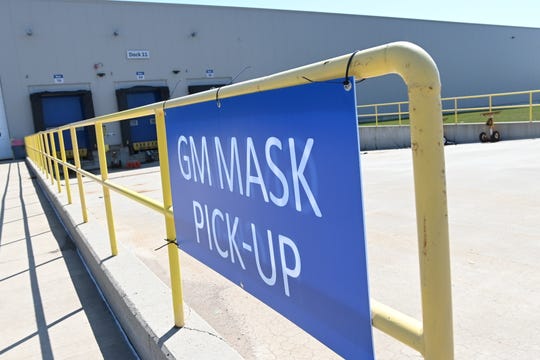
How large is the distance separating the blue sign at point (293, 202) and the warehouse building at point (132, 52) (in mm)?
15205

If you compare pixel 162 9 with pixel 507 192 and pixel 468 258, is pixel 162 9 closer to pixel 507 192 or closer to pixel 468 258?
pixel 507 192

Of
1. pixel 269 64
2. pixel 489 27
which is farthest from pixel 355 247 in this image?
pixel 489 27

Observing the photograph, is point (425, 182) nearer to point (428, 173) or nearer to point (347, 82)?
point (428, 173)

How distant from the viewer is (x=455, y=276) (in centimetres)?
348

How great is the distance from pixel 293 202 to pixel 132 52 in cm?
2342

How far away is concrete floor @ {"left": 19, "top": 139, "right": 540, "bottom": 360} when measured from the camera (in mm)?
2600

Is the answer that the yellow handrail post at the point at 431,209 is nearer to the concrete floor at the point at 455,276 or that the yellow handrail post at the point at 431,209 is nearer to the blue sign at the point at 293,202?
the blue sign at the point at 293,202

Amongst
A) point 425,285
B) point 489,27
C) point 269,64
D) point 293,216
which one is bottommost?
point 425,285

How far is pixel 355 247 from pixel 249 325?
6.77 feet

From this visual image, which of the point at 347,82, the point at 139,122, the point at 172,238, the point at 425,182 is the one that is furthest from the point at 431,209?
the point at 139,122

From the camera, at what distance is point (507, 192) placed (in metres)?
6.38

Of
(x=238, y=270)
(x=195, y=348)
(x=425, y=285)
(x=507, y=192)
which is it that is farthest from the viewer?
(x=507, y=192)

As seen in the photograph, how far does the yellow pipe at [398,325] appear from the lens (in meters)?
1.10

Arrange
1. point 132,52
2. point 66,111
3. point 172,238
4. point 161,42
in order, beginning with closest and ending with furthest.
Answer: point 172,238
point 66,111
point 132,52
point 161,42
